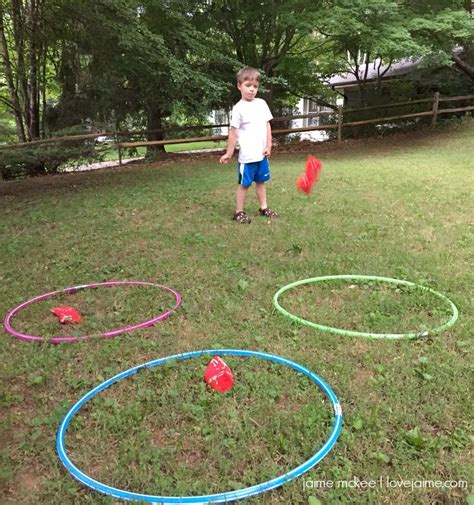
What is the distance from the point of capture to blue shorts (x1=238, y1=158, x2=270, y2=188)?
549cm

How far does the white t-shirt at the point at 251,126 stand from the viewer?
5.32 metres

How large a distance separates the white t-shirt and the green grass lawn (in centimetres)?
79

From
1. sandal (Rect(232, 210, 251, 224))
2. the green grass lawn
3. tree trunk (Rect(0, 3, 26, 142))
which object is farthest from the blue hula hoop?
tree trunk (Rect(0, 3, 26, 142))

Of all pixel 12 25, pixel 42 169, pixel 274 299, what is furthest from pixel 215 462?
pixel 12 25

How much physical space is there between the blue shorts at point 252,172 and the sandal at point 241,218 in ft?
1.13

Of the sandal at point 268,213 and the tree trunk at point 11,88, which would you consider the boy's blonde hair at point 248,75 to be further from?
the tree trunk at point 11,88

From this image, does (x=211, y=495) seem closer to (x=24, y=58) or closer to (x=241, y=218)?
(x=241, y=218)

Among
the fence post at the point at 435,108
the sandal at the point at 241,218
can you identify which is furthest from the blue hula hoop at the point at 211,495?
the fence post at the point at 435,108

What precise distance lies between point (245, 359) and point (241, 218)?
9.85 feet

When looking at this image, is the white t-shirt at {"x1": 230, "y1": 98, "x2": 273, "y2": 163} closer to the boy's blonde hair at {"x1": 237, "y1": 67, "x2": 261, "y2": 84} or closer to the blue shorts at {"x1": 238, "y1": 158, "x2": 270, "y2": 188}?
the blue shorts at {"x1": 238, "y1": 158, "x2": 270, "y2": 188}

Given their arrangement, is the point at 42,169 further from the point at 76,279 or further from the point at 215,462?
the point at 215,462

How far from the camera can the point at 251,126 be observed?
5.36 m

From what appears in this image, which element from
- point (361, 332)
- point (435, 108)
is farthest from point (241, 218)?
point (435, 108)

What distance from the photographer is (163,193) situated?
7.69m
